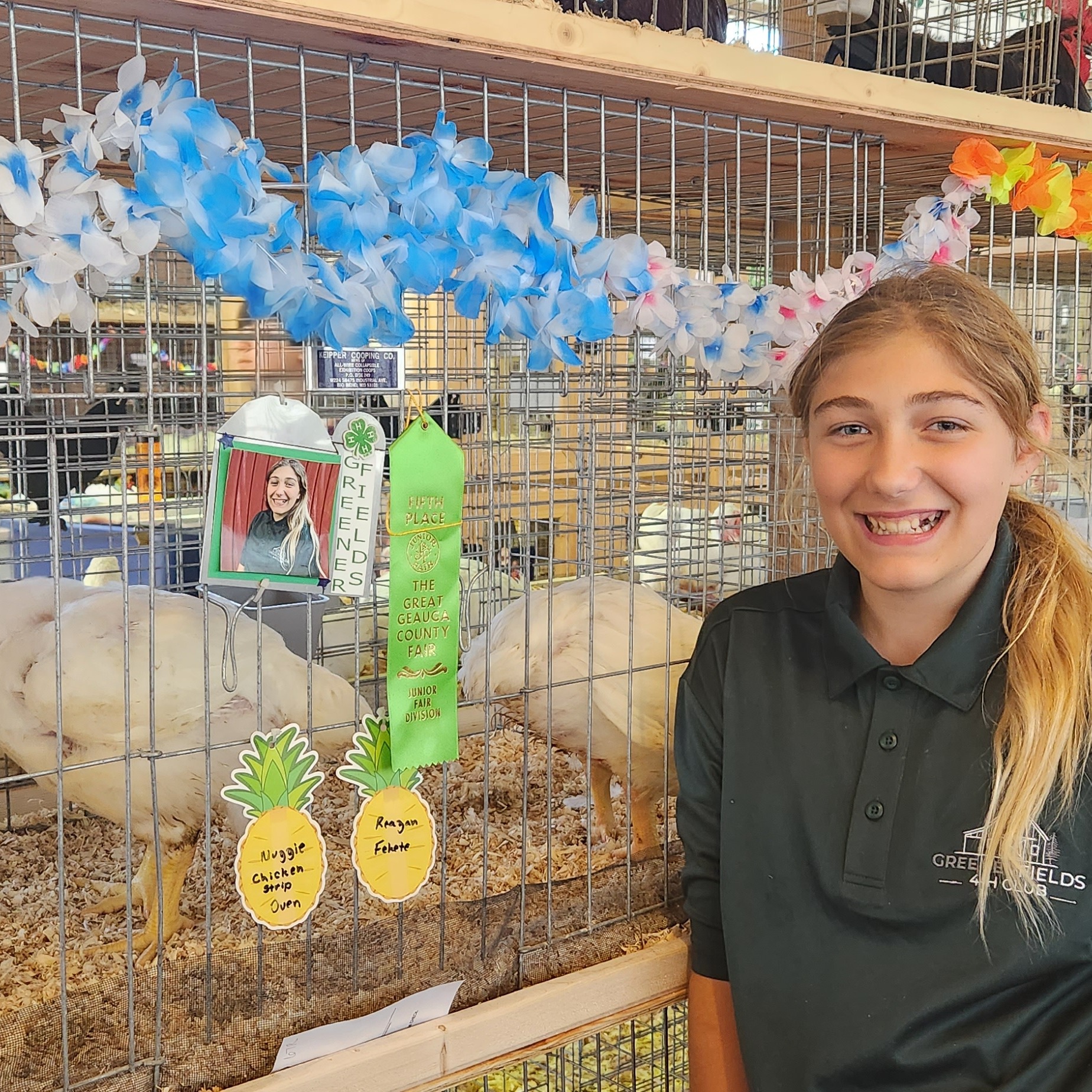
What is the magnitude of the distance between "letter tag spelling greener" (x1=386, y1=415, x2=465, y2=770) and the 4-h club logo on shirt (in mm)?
459

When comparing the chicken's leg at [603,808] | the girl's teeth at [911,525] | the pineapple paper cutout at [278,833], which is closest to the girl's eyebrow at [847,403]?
the girl's teeth at [911,525]

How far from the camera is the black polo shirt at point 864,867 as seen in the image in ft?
3.19

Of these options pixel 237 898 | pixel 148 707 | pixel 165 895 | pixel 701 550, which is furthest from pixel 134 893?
pixel 701 550

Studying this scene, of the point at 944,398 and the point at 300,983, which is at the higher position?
the point at 944,398

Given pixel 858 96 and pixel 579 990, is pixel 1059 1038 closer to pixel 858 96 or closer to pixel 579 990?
pixel 579 990

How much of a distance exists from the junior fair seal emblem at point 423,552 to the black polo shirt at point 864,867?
1.03 feet

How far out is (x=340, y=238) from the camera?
958mm

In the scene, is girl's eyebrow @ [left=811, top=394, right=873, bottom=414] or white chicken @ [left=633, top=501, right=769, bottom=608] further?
white chicken @ [left=633, top=501, right=769, bottom=608]

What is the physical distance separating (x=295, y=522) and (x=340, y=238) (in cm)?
23

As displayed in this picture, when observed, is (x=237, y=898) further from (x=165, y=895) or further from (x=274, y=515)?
(x=274, y=515)

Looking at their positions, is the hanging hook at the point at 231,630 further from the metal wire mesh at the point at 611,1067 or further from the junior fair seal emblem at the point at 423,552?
the metal wire mesh at the point at 611,1067

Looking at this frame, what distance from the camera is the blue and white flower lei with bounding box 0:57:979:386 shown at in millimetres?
843

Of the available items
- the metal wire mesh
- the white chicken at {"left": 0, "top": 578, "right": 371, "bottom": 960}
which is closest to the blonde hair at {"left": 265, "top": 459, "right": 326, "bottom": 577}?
the white chicken at {"left": 0, "top": 578, "right": 371, "bottom": 960}

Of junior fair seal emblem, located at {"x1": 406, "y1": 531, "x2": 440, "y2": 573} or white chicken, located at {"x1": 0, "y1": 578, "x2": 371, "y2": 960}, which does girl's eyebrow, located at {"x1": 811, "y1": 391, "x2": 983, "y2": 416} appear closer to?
junior fair seal emblem, located at {"x1": 406, "y1": 531, "x2": 440, "y2": 573}
